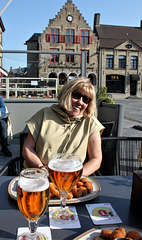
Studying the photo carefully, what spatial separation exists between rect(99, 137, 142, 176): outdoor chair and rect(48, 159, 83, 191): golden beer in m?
1.33

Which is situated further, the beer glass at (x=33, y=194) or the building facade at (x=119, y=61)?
the building facade at (x=119, y=61)

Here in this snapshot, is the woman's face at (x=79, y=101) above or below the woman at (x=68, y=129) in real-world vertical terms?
above

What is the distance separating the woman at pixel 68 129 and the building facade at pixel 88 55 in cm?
2872

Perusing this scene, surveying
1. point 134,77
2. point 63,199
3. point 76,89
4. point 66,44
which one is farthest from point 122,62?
point 63,199

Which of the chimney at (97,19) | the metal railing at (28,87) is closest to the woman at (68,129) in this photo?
the metal railing at (28,87)

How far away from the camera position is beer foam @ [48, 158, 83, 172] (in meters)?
0.93

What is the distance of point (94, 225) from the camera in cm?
91

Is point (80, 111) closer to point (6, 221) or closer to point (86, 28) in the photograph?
point (6, 221)

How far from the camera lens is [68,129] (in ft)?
5.87

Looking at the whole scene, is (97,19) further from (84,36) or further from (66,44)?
(66,44)

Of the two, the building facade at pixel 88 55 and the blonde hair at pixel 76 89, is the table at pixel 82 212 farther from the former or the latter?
the building facade at pixel 88 55

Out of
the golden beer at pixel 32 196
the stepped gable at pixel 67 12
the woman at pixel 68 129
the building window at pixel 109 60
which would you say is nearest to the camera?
the golden beer at pixel 32 196

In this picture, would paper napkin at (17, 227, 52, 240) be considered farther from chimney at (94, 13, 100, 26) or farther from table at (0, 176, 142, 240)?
chimney at (94, 13, 100, 26)

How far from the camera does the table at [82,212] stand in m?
0.85
